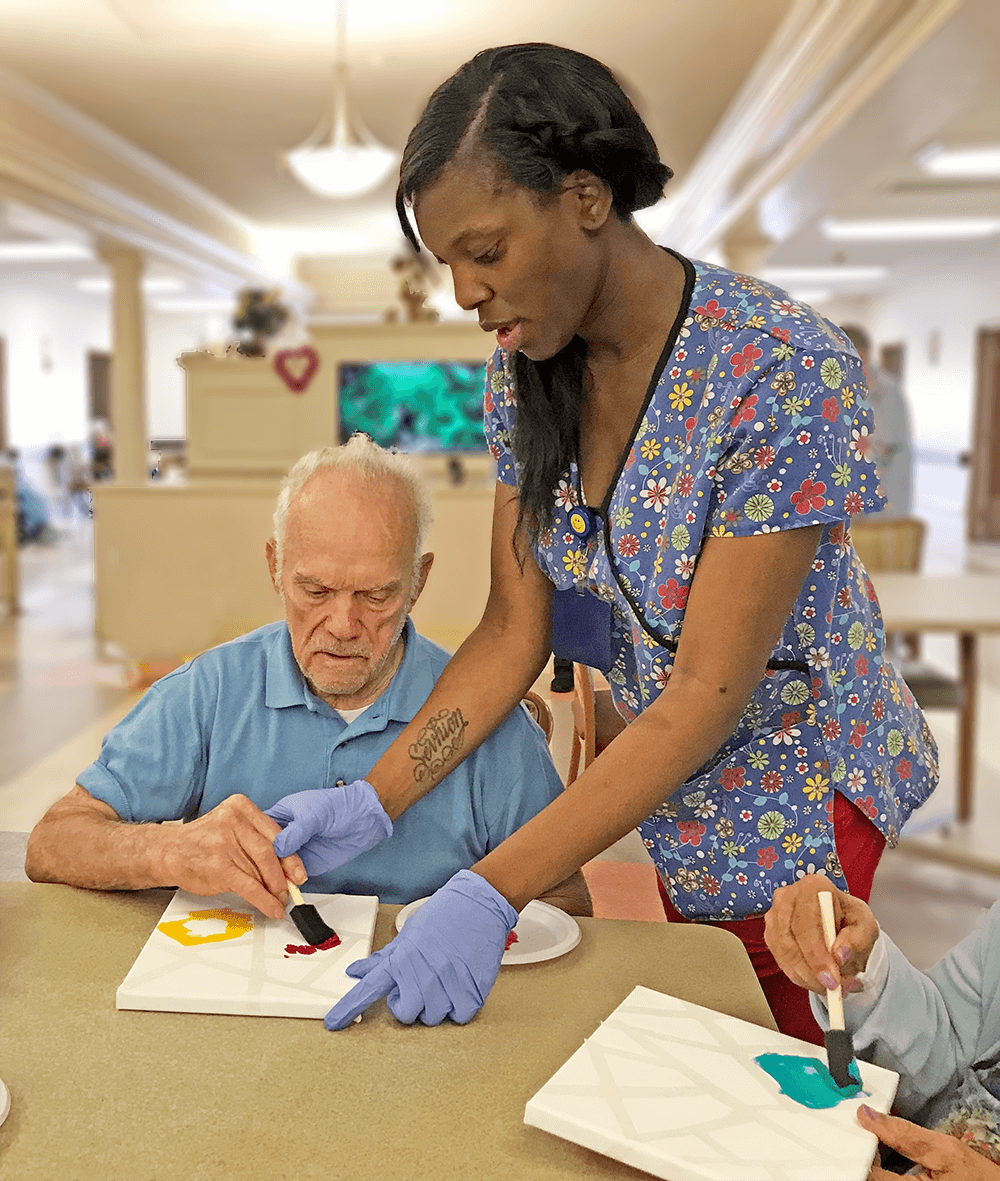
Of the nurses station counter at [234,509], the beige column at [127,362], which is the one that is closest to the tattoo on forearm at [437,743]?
the nurses station counter at [234,509]

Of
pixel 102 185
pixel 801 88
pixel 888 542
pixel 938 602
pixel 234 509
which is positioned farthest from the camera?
pixel 102 185

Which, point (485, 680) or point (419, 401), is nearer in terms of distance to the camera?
point (485, 680)

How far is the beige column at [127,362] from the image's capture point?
29.3 ft

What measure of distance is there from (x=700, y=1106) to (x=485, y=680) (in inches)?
23.8

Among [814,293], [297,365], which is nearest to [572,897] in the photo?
[297,365]

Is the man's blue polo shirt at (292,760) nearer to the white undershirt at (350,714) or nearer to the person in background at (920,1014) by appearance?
the white undershirt at (350,714)

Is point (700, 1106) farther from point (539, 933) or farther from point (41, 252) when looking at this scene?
point (41, 252)

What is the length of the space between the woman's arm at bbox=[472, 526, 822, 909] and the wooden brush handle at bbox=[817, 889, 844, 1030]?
198 mm

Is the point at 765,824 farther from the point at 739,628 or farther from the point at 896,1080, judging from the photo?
the point at 896,1080

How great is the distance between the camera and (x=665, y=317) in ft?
3.82

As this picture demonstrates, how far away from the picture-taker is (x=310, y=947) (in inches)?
40.5

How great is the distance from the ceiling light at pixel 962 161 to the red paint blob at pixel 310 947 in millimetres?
6314

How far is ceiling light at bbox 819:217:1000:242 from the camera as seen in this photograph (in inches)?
356

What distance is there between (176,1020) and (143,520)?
201 inches
